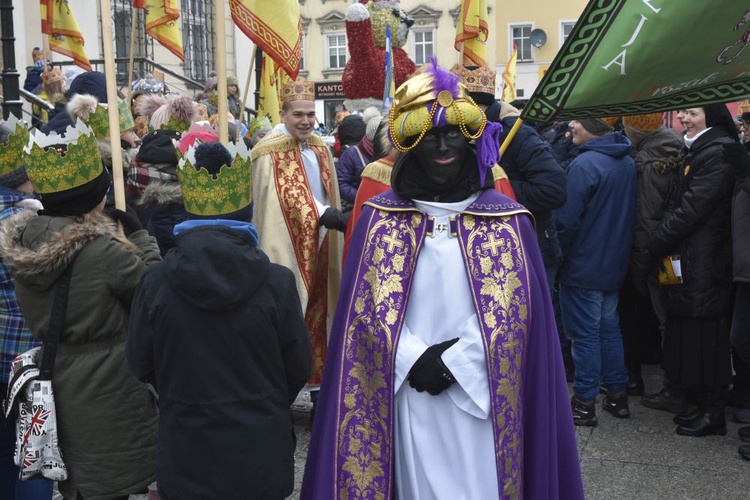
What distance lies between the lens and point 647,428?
243 inches

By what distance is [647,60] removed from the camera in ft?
9.43

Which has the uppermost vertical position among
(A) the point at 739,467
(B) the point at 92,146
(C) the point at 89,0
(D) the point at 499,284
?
(C) the point at 89,0

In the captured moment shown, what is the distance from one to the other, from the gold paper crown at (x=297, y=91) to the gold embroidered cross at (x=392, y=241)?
2.69 m

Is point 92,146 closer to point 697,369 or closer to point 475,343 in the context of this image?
point 475,343

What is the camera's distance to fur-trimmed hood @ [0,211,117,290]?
3518mm

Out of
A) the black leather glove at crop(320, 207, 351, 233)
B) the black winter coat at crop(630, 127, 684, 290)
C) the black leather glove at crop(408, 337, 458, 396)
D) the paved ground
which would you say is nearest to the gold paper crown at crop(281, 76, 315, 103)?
the black leather glove at crop(320, 207, 351, 233)

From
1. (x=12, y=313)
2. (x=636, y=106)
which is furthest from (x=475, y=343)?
(x=12, y=313)

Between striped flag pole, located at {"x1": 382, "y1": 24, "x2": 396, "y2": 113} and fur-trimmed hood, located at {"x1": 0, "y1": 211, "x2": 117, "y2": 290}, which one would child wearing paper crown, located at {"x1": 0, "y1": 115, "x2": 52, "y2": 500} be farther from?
striped flag pole, located at {"x1": 382, "y1": 24, "x2": 396, "y2": 113}

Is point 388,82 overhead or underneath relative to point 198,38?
underneath

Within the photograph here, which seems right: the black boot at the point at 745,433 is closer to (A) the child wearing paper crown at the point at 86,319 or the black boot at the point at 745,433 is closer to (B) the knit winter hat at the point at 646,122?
(B) the knit winter hat at the point at 646,122

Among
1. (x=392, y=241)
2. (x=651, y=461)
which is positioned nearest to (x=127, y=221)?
(x=392, y=241)

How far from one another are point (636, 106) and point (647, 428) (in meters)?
3.66

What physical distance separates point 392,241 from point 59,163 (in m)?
1.35

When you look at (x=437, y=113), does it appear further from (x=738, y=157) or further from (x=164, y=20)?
(x=164, y=20)
